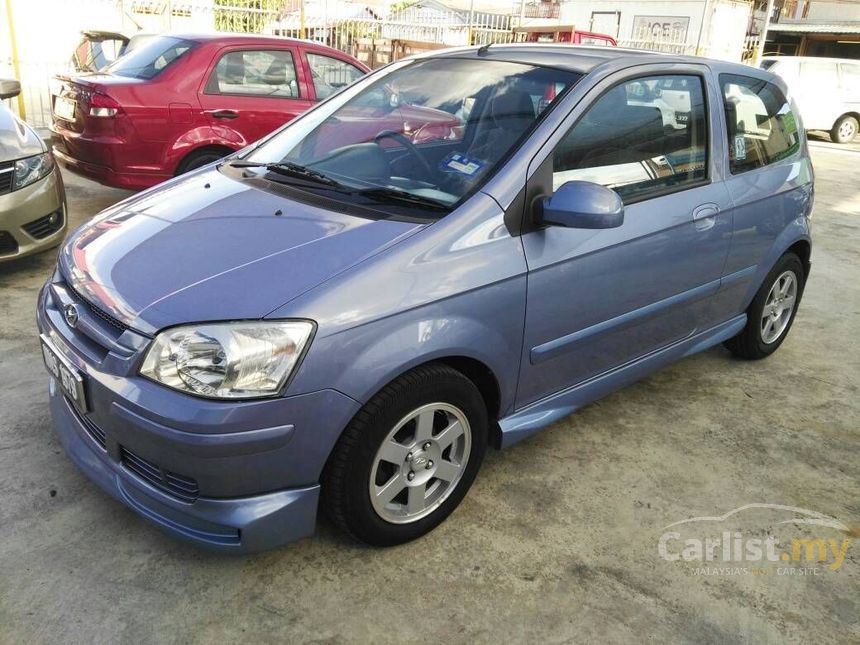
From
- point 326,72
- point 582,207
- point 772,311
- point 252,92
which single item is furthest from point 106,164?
point 772,311

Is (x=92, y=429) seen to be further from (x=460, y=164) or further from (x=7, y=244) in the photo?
(x=7, y=244)

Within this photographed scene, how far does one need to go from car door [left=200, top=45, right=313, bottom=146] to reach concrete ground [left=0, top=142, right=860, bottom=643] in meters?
3.19

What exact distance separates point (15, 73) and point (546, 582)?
412 inches

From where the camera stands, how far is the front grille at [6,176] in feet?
14.5

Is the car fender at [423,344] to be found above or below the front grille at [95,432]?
above

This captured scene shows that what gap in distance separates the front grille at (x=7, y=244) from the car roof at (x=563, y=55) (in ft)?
9.27

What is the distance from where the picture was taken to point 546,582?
244 cm

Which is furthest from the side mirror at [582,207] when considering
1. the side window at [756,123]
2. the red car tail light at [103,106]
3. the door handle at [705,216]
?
the red car tail light at [103,106]

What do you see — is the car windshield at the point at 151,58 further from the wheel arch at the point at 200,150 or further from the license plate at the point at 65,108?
the wheel arch at the point at 200,150

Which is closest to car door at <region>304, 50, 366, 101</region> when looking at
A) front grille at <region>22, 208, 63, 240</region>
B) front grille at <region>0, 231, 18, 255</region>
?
front grille at <region>22, 208, 63, 240</region>

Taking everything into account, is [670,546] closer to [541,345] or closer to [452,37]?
[541,345]

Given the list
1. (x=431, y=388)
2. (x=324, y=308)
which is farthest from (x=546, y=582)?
(x=324, y=308)

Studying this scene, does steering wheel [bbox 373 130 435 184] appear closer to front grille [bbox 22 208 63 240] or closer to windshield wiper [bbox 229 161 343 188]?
windshield wiper [bbox 229 161 343 188]

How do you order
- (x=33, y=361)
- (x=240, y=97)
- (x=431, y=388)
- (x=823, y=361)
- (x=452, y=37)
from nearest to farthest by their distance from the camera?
(x=431, y=388), (x=33, y=361), (x=823, y=361), (x=240, y=97), (x=452, y=37)
